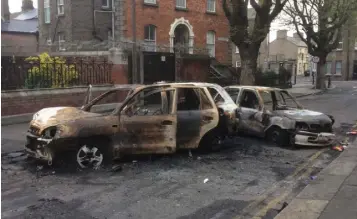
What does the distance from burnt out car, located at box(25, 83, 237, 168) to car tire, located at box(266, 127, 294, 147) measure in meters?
1.31

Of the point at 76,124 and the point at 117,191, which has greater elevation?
the point at 76,124

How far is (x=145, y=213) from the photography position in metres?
5.04

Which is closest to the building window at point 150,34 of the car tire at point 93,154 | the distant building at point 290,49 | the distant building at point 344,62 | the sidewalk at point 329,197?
the car tire at point 93,154

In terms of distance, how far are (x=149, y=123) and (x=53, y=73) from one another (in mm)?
7537

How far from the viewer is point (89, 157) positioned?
23.5 feet

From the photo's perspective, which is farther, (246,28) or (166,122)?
(246,28)

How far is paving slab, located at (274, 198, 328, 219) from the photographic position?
483cm

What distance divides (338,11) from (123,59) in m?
16.7

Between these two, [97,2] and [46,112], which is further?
[97,2]

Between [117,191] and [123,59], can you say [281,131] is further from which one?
[123,59]

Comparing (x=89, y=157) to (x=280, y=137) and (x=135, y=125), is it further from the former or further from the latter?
(x=280, y=137)

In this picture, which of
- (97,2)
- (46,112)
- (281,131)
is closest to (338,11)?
(97,2)

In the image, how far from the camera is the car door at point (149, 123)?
24.7 ft

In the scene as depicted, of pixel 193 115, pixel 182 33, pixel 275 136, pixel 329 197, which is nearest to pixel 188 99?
pixel 193 115
